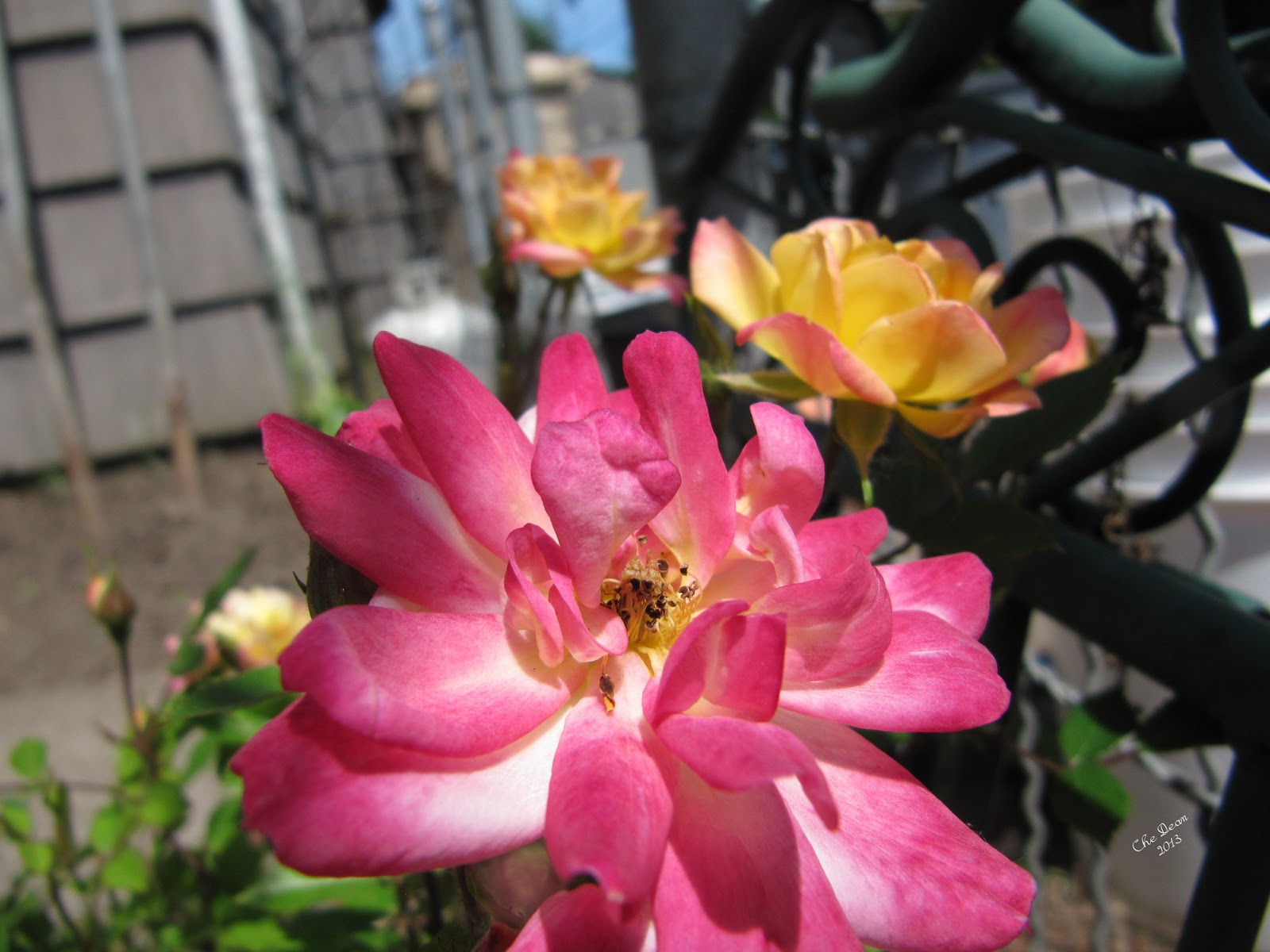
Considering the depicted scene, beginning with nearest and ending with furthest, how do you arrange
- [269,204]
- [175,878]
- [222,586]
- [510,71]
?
1. [222,586]
2. [175,878]
3. [510,71]
4. [269,204]

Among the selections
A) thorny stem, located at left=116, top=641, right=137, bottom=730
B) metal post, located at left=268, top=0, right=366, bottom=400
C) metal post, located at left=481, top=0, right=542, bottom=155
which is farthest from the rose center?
metal post, located at left=268, top=0, right=366, bottom=400

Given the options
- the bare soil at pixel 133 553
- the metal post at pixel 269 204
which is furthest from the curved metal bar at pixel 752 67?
the metal post at pixel 269 204

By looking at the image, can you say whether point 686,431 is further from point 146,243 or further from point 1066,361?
point 146,243

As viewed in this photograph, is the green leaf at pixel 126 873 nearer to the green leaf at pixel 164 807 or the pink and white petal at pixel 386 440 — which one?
the green leaf at pixel 164 807

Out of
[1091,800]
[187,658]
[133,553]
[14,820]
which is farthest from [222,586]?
[133,553]

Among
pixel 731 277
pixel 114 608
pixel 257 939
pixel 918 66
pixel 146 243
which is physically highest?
pixel 146 243

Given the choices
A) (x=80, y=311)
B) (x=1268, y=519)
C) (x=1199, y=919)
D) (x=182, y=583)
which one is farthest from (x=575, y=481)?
(x=80, y=311)

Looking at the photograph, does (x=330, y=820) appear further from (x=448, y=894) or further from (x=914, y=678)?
(x=448, y=894)
